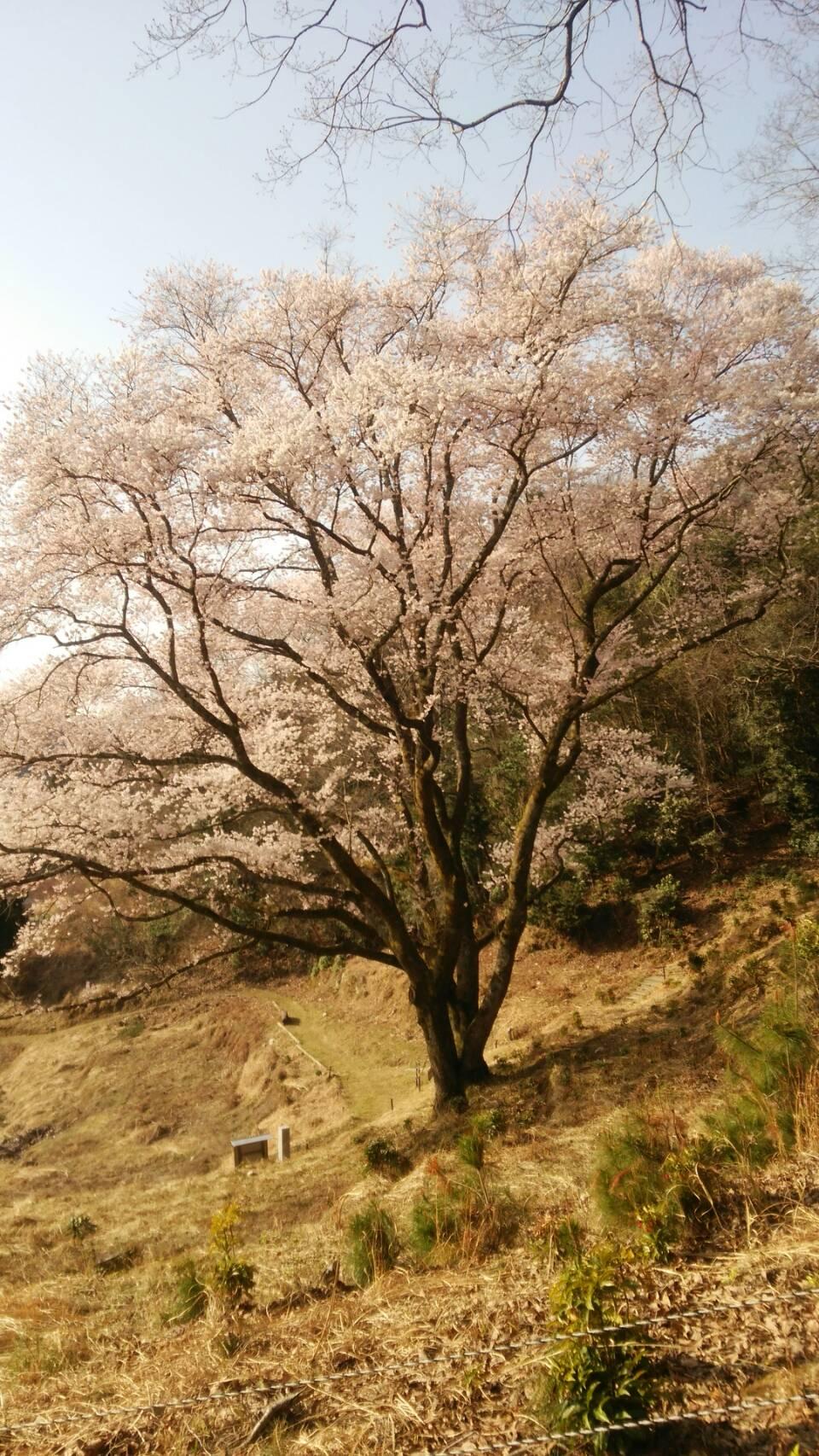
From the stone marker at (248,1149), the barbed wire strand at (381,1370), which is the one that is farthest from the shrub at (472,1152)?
the stone marker at (248,1149)

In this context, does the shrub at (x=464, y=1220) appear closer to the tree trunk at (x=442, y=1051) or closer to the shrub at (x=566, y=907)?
the tree trunk at (x=442, y=1051)

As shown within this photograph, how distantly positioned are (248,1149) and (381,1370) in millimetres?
7754

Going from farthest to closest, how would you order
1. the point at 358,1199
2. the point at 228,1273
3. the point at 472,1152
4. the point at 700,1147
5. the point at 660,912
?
1. the point at 660,912
2. the point at 358,1199
3. the point at 472,1152
4. the point at 228,1273
5. the point at 700,1147

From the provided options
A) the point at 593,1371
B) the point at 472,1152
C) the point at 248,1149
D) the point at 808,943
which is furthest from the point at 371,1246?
the point at 248,1149

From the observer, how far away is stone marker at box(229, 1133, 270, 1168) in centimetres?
941

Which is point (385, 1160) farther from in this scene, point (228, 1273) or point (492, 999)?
point (228, 1273)

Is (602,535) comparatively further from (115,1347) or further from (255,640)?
(115,1347)

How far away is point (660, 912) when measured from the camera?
449 inches

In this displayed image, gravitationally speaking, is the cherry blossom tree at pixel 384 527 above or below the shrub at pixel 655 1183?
above

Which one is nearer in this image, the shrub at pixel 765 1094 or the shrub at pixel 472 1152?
the shrub at pixel 765 1094

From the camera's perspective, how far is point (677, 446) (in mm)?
7473

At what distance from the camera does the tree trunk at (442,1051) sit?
7.68 metres

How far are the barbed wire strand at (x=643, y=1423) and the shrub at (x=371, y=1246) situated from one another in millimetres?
1548

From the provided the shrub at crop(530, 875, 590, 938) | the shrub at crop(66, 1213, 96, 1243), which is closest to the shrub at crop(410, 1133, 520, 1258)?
the shrub at crop(66, 1213, 96, 1243)
